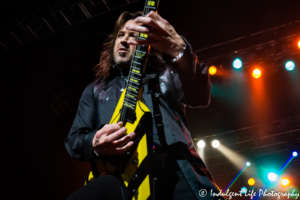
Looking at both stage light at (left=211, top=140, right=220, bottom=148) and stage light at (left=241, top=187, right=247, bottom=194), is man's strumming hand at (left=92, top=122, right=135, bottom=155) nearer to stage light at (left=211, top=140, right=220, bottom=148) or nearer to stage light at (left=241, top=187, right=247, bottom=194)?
stage light at (left=211, top=140, right=220, bottom=148)

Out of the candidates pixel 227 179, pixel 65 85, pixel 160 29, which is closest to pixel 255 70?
pixel 227 179

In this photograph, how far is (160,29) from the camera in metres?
1.47

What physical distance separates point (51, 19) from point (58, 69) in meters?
1.45

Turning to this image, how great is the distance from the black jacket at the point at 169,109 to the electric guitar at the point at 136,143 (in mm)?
134

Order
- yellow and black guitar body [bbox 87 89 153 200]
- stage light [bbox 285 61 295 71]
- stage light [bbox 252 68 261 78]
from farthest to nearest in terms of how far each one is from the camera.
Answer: stage light [bbox 252 68 261 78]
stage light [bbox 285 61 295 71]
yellow and black guitar body [bbox 87 89 153 200]

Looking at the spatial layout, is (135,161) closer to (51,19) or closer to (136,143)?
(136,143)

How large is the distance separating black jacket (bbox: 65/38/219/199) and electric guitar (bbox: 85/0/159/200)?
5.3 inches

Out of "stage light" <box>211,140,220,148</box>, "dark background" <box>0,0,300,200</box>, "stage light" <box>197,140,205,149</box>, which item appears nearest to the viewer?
"dark background" <box>0,0,300,200</box>

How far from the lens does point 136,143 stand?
4.85 ft

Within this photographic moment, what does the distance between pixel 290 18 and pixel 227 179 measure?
17.4 ft

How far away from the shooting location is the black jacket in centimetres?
152

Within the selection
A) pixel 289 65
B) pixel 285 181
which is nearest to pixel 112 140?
pixel 289 65

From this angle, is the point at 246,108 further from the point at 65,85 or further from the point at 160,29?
the point at 160,29

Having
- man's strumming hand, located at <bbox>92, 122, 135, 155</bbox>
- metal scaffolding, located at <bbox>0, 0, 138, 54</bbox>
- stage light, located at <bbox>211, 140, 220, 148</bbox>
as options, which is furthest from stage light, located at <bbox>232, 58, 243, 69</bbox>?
man's strumming hand, located at <bbox>92, 122, 135, 155</bbox>
